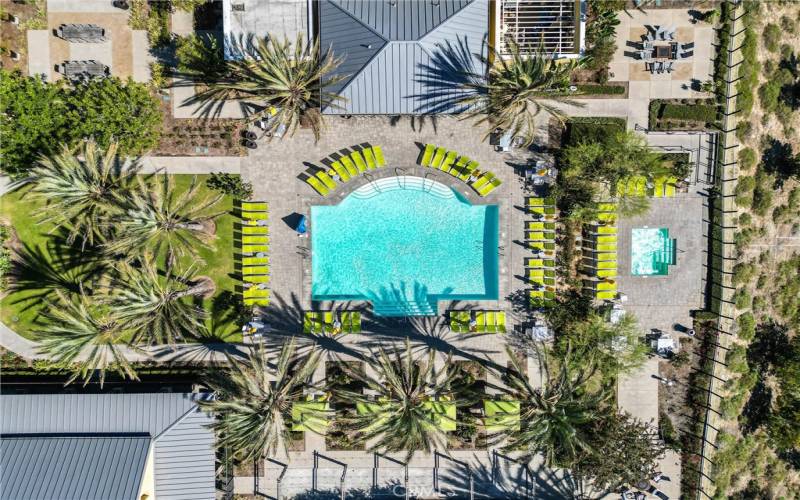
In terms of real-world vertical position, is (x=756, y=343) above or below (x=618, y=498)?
above

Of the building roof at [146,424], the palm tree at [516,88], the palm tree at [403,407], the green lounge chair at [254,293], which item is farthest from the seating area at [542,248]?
the building roof at [146,424]

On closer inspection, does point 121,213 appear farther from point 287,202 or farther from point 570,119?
point 570,119

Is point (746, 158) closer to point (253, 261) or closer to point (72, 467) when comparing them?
point (253, 261)

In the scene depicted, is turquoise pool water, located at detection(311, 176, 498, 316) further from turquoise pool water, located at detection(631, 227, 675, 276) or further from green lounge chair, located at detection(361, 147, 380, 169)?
turquoise pool water, located at detection(631, 227, 675, 276)

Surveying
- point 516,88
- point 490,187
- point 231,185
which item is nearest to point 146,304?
point 231,185

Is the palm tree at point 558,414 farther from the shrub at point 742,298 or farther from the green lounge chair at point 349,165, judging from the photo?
the green lounge chair at point 349,165

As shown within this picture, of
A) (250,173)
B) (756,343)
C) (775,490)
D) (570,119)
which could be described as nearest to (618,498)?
(775,490)

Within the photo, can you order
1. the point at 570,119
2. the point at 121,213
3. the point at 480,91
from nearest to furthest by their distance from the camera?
the point at 121,213 < the point at 480,91 < the point at 570,119
